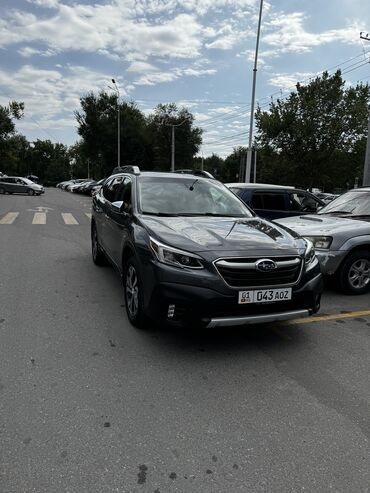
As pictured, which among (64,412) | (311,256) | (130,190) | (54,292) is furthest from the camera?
(54,292)

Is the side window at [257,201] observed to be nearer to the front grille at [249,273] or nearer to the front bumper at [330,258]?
the front bumper at [330,258]

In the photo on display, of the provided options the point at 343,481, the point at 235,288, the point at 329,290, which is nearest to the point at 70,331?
the point at 235,288

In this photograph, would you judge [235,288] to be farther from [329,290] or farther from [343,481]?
[329,290]

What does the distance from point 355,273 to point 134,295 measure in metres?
3.47

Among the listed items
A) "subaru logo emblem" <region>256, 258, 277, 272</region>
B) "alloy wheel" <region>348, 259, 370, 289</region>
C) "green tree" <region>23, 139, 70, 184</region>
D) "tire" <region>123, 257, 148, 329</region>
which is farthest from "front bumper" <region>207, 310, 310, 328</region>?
"green tree" <region>23, 139, 70, 184</region>

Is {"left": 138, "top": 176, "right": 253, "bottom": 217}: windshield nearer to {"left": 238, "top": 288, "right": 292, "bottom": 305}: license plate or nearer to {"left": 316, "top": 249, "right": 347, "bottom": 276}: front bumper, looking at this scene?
{"left": 316, "top": 249, "right": 347, "bottom": 276}: front bumper

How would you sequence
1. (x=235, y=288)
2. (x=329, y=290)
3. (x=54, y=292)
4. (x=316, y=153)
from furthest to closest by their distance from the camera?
(x=316, y=153) → (x=329, y=290) → (x=54, y=292) → (x=235, y=288)

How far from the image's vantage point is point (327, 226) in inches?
248

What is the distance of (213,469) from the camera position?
2357 mm

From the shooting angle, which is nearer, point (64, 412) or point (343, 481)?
point (343, 481)

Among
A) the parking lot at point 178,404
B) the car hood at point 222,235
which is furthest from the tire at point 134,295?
the car hood at point 222,235

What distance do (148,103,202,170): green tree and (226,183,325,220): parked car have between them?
1644 inches

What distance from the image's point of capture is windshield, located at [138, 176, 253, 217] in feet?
16.4

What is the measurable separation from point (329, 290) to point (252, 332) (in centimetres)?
235
